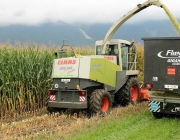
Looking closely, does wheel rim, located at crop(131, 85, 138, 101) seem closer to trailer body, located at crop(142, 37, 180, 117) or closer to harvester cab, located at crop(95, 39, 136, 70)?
harvester cab, located at crop(95, 39, 136, 70)

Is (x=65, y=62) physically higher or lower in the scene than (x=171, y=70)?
higher

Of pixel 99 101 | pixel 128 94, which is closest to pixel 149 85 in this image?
pixel 99 101

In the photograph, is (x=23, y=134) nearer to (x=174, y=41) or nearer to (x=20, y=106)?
(x=20, y=106)

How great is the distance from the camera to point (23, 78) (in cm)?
1092

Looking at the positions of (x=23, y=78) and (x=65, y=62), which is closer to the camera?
(x=65, y=62)

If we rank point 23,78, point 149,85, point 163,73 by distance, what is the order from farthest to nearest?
point 23,78, point 149,85, point 163,73

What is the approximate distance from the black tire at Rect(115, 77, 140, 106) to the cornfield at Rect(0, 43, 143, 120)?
2.52 m

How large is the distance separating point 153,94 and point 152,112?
53 cm

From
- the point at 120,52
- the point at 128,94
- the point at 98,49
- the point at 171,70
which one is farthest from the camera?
the point at 98,49

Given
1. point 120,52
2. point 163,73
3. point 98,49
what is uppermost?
point 98,49

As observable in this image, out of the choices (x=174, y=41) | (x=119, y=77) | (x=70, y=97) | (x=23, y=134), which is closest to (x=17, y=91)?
(x=70, y=97)

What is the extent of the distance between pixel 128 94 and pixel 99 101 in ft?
6.48

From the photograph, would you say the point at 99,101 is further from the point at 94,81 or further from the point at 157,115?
the point at 157,115

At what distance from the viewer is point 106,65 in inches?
424
